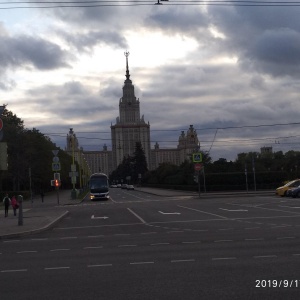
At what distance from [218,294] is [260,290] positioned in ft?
2.46

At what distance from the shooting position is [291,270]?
11375mm

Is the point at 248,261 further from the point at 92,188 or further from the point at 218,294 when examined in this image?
the point at 92,188

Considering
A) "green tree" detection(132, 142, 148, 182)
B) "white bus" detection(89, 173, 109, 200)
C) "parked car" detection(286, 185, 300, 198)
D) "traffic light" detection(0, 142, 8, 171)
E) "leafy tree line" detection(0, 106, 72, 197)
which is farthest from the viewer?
"green tree" detection(132, 142, 148, 182)

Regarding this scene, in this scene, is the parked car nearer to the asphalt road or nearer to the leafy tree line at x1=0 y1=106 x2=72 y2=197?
the asphalt road

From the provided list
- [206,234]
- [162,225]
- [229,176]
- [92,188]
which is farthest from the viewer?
[229,176]

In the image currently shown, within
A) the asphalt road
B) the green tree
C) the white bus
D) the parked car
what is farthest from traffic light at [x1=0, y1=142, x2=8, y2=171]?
the green tree

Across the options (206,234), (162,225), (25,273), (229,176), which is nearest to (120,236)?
(206,234)

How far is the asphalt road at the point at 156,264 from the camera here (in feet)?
32.0

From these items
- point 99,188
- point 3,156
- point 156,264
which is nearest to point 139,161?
point 99,188

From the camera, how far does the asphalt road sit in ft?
32.0
